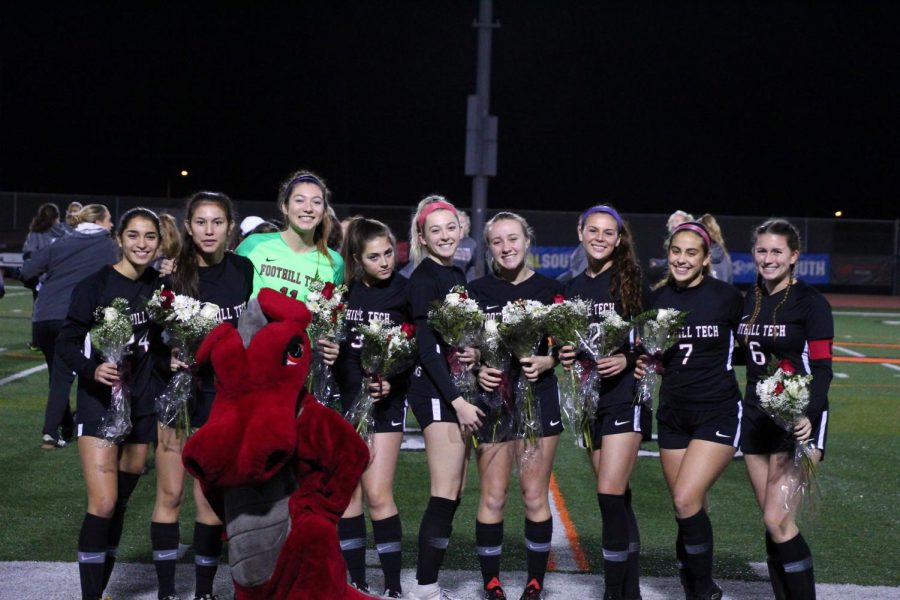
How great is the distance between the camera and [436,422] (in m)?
5.09

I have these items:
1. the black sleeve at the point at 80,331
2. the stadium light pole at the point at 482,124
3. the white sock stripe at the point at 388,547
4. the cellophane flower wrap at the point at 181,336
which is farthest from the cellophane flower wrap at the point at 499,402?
the stadium light pole at the point at 482,124

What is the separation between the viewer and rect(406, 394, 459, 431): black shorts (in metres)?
5.09

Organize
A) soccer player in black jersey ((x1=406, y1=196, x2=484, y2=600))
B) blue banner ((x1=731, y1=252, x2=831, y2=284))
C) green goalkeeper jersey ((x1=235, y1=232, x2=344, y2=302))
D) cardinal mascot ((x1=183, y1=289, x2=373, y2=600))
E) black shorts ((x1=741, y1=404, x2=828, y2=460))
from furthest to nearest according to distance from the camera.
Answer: blue banner ((x1=731, y1=252, x2=831, y2=284)), green goalkeeper jersey ((x1=235, y1=232, x2=344, y2=302)), soccer player in black jersey ((x1=406, y1=196, x2=484, y2=600)), black shorts ((x1=741, y1=404, x2=828, y2=460)), cardinal mascot ((x1=183, y1=289, x2=373, y2=600))

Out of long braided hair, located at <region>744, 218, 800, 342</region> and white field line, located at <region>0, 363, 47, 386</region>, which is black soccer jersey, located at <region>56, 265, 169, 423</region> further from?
white field line, located at <region>0, 363, 47, 386</region>

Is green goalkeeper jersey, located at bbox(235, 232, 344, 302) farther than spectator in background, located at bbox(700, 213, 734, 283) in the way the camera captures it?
No

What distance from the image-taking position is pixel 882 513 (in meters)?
7.02

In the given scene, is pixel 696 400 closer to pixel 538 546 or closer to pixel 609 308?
pixel 609 308

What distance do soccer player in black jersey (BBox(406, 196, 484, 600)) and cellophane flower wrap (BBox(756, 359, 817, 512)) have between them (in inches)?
50.9

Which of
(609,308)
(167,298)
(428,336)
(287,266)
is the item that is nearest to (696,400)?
(609,308)

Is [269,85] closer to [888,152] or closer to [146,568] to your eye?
[888,152]

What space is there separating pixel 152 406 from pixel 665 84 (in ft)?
156

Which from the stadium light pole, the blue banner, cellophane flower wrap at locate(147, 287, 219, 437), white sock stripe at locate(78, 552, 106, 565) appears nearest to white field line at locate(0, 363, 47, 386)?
the stadium light pole

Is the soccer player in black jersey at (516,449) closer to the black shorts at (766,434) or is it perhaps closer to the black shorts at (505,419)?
the black shorts at (505,419)

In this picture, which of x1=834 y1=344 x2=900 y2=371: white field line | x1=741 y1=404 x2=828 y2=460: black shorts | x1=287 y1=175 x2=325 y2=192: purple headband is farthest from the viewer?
x1=834 y1=344 x2=900 y2=371: white field line
